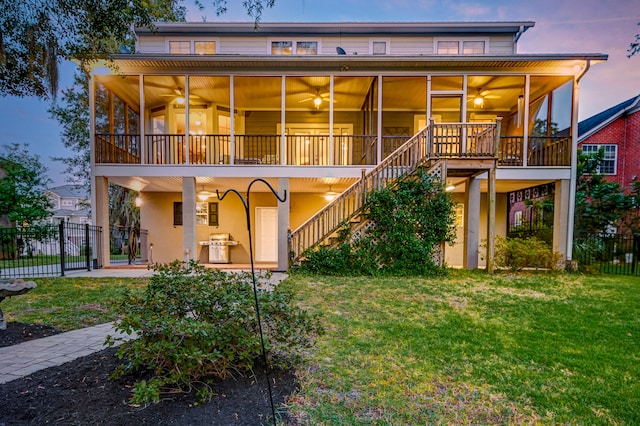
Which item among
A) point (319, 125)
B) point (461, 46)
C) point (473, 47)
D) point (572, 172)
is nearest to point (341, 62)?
point (319, 125)

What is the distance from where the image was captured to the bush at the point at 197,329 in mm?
2117

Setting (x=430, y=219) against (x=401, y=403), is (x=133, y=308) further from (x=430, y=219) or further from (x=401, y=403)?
(x=430, y=219)

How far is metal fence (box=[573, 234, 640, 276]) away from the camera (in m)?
9.04

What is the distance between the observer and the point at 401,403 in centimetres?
217

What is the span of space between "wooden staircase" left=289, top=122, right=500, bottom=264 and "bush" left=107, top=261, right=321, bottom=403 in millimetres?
5246

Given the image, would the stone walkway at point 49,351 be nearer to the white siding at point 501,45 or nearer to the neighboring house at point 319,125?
the neighboring house at point 319,125

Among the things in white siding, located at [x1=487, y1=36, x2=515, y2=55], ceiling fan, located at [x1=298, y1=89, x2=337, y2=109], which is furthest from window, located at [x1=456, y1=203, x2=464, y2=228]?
ceiling fan, located at [x1=298, y1=89, x2=337, y2=109]

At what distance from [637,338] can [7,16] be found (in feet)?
33.0

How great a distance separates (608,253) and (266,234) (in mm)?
11725

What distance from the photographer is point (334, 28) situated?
1150 cm

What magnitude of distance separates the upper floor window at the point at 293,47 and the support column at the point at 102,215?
7581mm

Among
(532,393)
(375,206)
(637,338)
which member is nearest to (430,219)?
(375,206)

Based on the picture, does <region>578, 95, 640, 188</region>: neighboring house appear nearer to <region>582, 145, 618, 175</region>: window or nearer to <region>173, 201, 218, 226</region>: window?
<region>582, 145, 618, 175</region>: window

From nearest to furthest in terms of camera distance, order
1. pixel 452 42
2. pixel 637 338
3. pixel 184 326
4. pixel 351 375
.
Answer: pixel 184 326 → pixel 351 375 → pixel 637 338 → pixel 452 42
